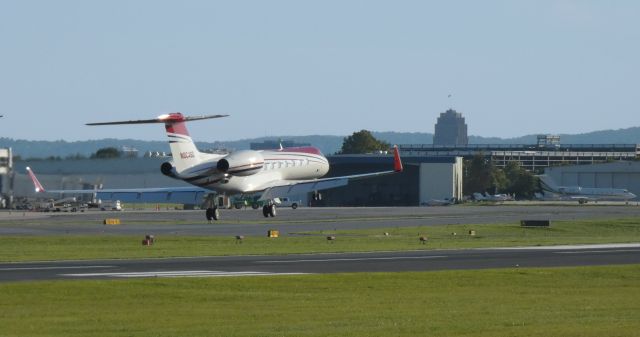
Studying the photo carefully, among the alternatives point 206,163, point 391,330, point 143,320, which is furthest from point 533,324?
point 206,163

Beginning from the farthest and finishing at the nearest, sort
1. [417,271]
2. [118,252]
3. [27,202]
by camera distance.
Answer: [27,202], [118,252], [417,271]

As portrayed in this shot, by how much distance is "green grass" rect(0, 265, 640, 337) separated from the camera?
1011 inches

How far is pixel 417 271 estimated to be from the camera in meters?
42.1

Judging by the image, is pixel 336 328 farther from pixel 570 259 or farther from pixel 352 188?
pixel 352 188

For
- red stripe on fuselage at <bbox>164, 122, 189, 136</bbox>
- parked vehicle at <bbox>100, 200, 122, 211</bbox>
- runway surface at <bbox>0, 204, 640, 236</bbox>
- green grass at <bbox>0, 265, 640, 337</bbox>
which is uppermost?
red stripe on fuselage at <bbox>164, 122, 189, 136</bbox>

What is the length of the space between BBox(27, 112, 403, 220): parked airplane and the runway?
2296 centimetres

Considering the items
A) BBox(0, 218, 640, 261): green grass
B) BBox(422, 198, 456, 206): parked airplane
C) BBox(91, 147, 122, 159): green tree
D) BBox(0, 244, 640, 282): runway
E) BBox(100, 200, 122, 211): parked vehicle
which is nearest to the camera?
BBox(0, 244, 640, 282): runway

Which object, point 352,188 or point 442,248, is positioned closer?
point 442,248

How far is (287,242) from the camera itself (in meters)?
65.9

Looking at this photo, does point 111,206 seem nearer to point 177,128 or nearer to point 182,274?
point 177,128

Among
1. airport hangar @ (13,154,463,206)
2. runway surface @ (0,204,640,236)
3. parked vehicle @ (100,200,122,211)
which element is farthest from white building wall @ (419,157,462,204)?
runway surface @ (0,204,640,236)

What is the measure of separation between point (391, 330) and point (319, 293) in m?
8.80

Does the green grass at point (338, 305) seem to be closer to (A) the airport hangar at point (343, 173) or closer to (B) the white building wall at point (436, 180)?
(A) the airport hangar at point (343, 173)

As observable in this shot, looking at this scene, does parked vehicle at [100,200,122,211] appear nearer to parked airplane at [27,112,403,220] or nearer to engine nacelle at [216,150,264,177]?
parked airplane at [27,112,403,220]
